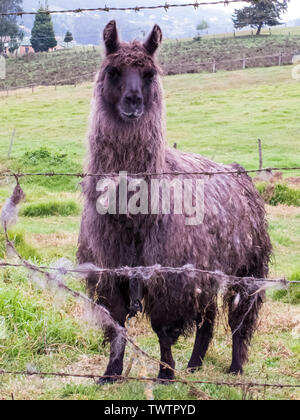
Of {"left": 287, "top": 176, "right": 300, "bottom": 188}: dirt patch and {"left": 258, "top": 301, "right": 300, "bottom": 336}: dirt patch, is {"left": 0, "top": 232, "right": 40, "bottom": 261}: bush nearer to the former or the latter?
{"left": 258, "top": 301, "right": 300, "bottom": 336}: dirt patch

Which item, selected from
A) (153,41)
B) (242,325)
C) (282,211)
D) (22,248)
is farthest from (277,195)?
(153,41)

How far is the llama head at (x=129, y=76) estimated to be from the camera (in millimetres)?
4559

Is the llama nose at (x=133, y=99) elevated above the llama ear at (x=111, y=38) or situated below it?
below

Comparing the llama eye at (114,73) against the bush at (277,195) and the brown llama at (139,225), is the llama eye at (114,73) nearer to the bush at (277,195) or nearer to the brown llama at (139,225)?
the brown llama at (139,225)

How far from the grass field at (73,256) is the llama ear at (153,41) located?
46.3 inches

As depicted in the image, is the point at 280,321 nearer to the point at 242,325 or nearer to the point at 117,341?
the point at 242,325

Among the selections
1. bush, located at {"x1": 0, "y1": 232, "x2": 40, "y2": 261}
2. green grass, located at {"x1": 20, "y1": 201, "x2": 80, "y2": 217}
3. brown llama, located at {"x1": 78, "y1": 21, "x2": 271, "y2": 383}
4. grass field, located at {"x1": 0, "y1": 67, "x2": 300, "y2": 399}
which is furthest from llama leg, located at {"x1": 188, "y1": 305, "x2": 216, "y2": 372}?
green grass, located at {"x1": 20, "y1": 201, "x2": 80, "y2": 217}

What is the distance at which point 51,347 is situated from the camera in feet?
19.8

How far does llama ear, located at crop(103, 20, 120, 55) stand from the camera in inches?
187

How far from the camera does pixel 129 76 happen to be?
4.60 m

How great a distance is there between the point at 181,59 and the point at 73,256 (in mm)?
51711

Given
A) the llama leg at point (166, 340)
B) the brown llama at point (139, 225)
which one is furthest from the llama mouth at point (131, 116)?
the llama leg at point (166, 340)

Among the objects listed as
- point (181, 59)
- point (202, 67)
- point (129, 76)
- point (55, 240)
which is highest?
point (181, 59)

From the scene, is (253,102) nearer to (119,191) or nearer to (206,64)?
(206,64)
